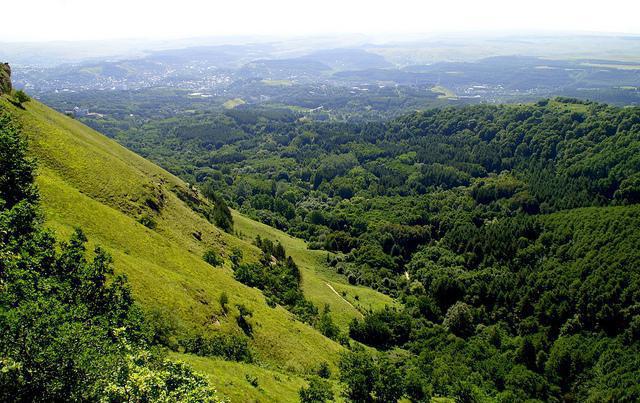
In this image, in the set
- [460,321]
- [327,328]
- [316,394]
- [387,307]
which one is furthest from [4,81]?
[460,321]

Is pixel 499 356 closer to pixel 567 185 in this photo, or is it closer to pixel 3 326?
pixel 3 326

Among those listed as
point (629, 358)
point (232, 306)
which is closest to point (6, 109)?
point (232, 306)

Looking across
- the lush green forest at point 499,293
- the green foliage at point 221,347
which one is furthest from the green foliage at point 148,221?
the green foliage at point 221,347

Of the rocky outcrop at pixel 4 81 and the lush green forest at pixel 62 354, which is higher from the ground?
the rocky outcrop at pixel 4 81

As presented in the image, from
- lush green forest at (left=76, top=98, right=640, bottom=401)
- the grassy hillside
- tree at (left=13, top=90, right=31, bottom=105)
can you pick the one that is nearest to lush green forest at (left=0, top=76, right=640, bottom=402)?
lush green forest at (left=76, top=98, right=640, bottom=401)

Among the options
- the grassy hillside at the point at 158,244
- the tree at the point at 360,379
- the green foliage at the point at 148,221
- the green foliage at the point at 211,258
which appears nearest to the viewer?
the tree at the point at 360,379

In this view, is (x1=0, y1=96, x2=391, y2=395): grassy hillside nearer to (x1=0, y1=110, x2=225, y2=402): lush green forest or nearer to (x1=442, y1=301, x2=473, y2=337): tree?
(x1=0, y1=110, x2=225, y2=402): lush green forest

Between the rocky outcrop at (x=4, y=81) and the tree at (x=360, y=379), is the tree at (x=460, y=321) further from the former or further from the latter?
the rocky outcrop at (x=4, y=81)

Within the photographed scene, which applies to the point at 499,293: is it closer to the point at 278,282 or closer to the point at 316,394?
the point at 278,282
